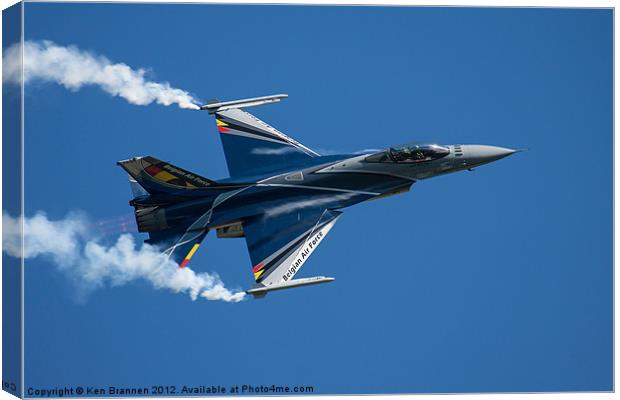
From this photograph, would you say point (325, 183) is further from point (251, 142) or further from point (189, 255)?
point (189, 255)

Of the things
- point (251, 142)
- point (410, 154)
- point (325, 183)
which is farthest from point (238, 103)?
point (410, 154)

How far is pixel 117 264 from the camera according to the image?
21484 millimetres

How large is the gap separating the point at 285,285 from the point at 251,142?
133 inches

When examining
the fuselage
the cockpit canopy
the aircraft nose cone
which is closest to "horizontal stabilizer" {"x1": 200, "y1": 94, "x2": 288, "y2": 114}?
the fuselage

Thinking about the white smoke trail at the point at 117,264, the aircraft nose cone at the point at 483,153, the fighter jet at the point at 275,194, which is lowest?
the white smoke trail at the point at 117,264

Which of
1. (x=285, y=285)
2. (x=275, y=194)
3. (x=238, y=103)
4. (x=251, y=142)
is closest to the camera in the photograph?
(x=285, y=285)

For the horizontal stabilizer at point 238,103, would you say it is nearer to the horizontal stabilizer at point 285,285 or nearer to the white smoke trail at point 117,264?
the white smoke trail at point 117,264

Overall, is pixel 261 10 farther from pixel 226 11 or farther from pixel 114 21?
pixel 114 21

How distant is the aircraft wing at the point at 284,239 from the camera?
21.4 m

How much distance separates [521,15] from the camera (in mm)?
21719

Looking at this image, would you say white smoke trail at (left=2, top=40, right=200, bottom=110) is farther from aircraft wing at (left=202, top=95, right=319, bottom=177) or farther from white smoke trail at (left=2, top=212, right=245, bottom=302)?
white smoke trail at (left=2, top=212, right=245, bottom=302)

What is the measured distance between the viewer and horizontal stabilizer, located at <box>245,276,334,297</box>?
20.6 m

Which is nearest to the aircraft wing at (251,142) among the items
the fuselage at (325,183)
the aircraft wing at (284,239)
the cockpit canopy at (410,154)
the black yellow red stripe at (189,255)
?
the fuselage at (325,183)

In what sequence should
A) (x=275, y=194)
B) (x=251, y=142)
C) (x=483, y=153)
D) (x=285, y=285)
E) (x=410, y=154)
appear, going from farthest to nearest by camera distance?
(x=251, y=142)
(x=483, y=153)
(x=410, y=154)
(x=275, y=194)
(x=285, y=285)
